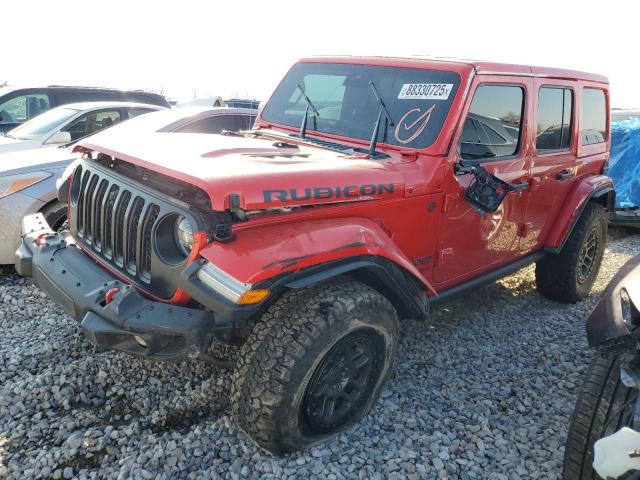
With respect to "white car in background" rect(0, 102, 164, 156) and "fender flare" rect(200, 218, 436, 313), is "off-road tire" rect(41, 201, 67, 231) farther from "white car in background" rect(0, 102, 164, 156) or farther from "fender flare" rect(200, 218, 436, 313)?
"fender flare" rect(200, 218, 436, 313)

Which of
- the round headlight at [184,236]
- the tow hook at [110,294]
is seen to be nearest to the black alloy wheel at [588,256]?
the round headlight at [184,236]

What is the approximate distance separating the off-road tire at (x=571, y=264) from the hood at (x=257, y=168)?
2422 mm

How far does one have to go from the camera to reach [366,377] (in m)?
2.71

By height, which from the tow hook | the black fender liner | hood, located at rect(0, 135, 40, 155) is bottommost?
the black fender liner

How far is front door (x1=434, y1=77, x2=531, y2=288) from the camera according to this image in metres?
3.07

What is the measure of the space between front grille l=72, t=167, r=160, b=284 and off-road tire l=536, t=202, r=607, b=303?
3.49 meters

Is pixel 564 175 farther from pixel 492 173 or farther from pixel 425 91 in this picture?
pixel 425 91

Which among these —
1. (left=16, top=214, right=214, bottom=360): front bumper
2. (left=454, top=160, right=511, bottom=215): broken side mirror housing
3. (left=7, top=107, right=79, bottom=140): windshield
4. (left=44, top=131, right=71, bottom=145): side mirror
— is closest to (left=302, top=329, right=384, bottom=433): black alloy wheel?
(left=16, top=214, right=214, bottom=360): front bumper

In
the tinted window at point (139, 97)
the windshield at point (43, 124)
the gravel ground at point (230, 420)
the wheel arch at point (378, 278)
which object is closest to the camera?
the wheel arch at point (378, 278)

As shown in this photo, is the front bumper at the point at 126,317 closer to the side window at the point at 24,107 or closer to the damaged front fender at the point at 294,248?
the damaged front fender at the point at 294,248

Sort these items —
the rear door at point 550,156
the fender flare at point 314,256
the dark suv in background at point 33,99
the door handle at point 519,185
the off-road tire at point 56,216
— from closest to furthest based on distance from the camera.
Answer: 1. the fender flare at point 314,256
2. the door handle at point 519,185
3. the rear door at point 550,156
4. the off-road tire at point 56,216
5. the dark suv in background at point 33,99

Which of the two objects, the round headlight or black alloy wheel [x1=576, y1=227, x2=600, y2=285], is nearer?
the round headlight

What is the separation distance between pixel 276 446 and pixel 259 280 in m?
0.88

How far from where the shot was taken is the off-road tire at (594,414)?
2.04 m
